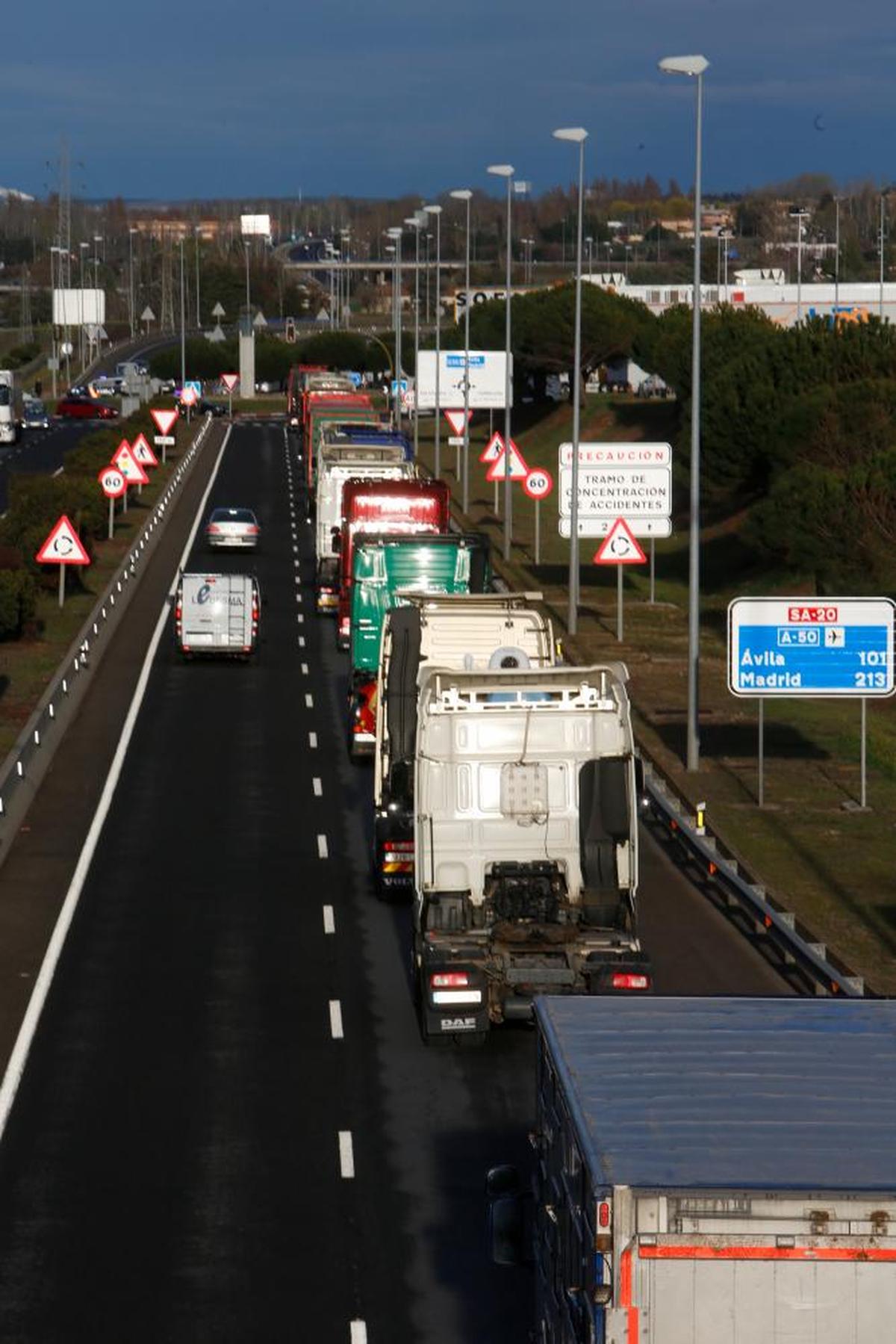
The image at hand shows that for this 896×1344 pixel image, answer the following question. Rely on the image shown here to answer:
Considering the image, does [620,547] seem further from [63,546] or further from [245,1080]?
[245,1080]

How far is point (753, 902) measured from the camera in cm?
2662

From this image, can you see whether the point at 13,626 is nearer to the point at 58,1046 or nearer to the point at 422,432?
the point at 58,1046

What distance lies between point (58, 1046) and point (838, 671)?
594 inches

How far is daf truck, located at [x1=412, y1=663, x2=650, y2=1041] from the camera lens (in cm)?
2345

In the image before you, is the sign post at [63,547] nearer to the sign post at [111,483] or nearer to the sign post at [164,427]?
the sign post at [111,483]

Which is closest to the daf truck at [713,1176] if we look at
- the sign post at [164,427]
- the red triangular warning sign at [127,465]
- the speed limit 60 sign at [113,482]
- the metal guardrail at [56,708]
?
the metal guardrail at [56,708]

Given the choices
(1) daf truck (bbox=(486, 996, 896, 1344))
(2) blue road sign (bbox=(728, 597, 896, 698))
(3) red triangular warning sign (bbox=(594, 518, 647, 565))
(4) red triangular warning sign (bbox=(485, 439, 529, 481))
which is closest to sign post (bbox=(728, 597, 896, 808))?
(2) blue road sign (bbox=(728, 597, 896, 698))

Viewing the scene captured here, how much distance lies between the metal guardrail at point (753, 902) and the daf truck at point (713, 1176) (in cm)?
868

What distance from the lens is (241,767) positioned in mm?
38406

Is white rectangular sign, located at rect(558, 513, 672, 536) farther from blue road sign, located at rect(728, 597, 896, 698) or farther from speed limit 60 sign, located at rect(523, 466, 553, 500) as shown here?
blue road sign, located at rect(728, 597, 896, 698)

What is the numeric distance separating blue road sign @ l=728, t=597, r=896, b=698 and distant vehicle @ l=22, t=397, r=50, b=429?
9353 centimetres

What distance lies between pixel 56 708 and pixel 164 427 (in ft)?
164

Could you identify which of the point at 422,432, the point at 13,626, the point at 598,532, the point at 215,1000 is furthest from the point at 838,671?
the point at 422,432

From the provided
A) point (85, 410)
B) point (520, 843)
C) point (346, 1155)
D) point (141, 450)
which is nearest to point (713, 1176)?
point (346, 1155)
